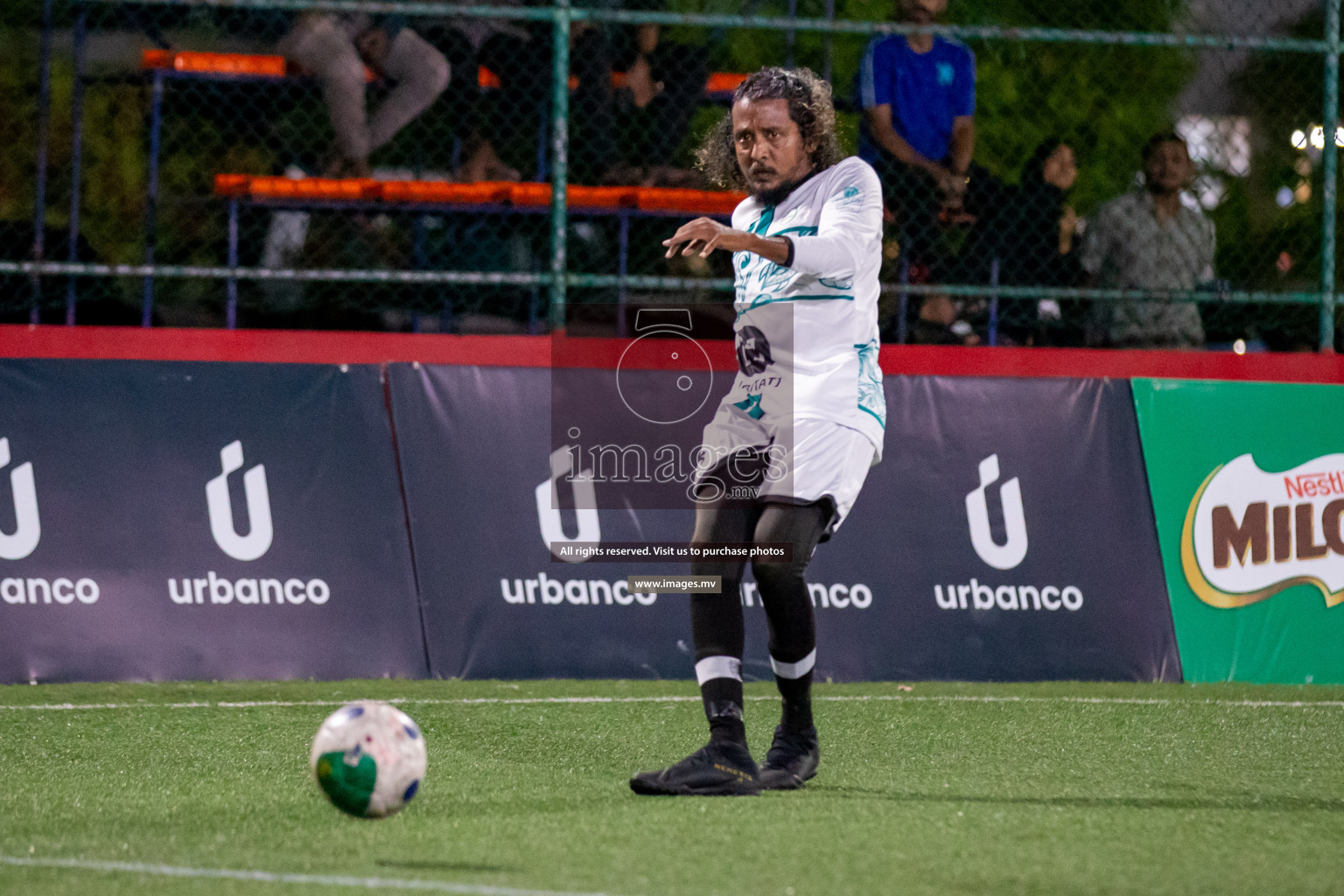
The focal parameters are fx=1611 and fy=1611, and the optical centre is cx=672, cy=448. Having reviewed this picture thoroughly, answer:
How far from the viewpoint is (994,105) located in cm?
2270

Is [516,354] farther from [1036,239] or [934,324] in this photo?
[1036,239]

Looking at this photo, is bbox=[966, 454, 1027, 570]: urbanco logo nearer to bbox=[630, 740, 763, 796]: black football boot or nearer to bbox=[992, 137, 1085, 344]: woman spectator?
bbox=[992, 137, 1085, 344]: woman spectator

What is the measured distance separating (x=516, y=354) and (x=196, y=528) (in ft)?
5.39

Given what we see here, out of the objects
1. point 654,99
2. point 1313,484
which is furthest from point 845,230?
Result: point 654,99

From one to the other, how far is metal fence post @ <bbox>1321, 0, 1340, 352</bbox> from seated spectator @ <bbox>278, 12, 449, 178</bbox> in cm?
456

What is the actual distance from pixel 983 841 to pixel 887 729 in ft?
6.37

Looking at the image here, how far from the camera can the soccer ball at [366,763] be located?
3867 millimetres

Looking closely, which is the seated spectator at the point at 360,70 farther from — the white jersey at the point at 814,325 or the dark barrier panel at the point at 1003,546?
the white jersey at the point at 814,325

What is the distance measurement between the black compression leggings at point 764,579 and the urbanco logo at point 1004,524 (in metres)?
2.65

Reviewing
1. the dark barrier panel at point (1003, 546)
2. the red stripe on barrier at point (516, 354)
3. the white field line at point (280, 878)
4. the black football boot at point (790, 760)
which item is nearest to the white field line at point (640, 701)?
the dark barrier panel at point (1003, 546)

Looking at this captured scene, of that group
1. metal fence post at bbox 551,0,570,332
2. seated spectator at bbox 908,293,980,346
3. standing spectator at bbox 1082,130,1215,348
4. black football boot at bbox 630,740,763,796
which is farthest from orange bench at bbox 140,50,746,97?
black football boot at bbox 630,740,763,796

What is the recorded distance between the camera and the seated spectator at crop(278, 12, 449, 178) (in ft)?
28.2

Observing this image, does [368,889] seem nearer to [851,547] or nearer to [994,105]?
[851,547]

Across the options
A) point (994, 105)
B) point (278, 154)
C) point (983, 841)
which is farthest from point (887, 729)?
point (994, 105)
